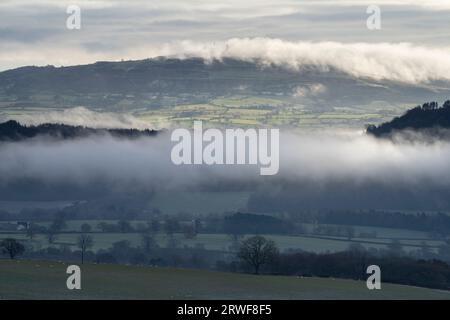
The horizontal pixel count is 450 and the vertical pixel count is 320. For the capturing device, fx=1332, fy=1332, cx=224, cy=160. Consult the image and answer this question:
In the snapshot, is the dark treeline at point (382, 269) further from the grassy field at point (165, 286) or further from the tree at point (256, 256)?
the grassy field at point (165, 286)

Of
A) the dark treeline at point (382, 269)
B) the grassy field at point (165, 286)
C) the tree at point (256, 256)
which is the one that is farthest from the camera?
the dark treeline at point (382, 269)

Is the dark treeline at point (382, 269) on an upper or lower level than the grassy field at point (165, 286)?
lower

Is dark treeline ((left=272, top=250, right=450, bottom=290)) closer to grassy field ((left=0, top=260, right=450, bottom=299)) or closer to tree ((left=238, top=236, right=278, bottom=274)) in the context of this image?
tree ((left=238, top=236, right=278, bottom=274))

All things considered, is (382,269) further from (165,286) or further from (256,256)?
(165,286)

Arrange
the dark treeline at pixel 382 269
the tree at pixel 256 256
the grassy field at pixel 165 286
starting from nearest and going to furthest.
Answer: the grassy field at pixel 165 286, the tree at pixel 256 256, the dark treeline at pixel 382 269

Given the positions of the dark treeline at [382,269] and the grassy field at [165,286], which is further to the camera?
the dark treeline at [382,269]

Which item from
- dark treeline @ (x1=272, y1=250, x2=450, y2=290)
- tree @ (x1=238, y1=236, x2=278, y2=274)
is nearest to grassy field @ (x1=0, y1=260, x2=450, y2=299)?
tree @ (x1=238, y1=236, x2=278, y2=274)

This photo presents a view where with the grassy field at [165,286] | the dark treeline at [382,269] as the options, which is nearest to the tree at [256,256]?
the dark treeline at [382,269]

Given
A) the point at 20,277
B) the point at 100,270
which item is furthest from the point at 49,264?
the point at 20,277

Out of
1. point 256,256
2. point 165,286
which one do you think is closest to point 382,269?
point 256,256
